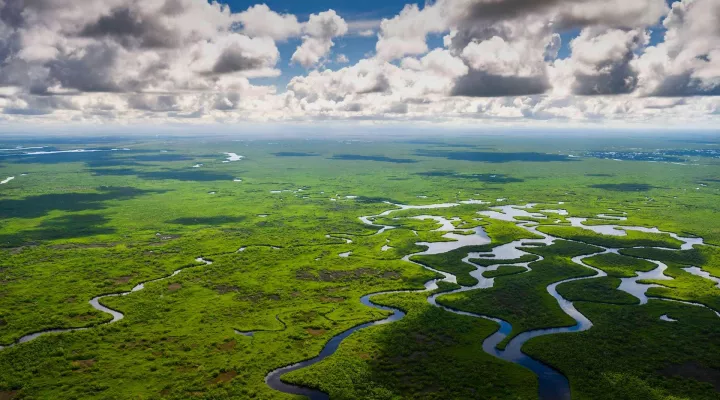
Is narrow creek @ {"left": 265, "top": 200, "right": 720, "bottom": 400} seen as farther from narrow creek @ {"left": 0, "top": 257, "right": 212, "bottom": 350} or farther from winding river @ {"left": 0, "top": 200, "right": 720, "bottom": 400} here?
narrow creek @ {"left": 0, "top": 257, "right": 212, "bottom": 350}

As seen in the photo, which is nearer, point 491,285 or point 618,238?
point 491,285

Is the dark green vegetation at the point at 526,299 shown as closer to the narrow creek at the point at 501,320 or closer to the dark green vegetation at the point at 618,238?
the narrow creek at the point at 501,320

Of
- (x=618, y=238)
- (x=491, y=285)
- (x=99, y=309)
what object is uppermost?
(x=618, y=238)

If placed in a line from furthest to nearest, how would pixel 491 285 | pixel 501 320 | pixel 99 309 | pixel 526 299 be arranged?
pixel 491 285, pixel 526 299, pixel 99 309, pixel 501 320

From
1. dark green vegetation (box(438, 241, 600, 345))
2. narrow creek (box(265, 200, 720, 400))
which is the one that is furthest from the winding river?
dark green vegetation (box(438, 241, 600, 345))

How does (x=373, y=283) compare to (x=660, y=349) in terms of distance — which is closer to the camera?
(x=660, y=349)

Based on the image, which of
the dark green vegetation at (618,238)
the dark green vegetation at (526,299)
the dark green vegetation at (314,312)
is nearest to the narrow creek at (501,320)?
the dark green vegetation at (526,299)

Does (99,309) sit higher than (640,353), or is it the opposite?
(640,353)

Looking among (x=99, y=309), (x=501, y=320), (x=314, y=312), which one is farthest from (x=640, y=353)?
(x=99, y=309)

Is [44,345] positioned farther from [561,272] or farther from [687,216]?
[687,216]

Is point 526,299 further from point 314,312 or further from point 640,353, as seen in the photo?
point 314,312

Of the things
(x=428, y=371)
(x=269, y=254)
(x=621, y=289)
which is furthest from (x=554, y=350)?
(x=269, y=254)
